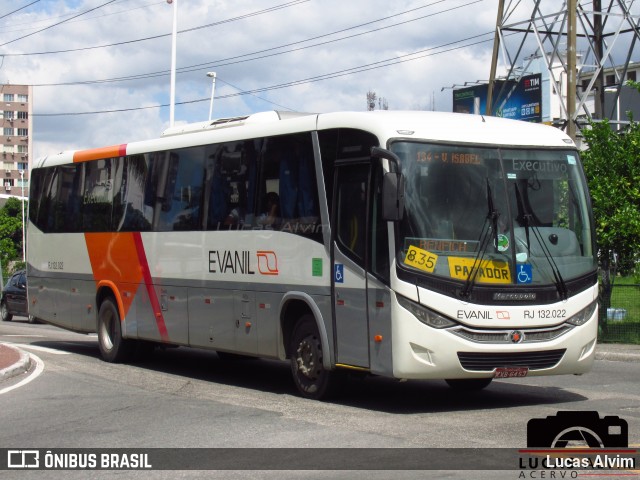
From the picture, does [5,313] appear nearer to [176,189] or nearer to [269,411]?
[176,189]

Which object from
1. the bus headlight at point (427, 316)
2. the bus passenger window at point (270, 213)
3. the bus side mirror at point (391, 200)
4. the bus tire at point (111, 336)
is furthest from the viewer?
the bus tire at point (111, 336)

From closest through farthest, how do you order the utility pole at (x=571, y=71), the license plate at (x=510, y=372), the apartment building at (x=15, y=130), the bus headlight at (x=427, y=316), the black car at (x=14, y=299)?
the bus headlight at (x=427, y=316), the license plate at (x=510, y=372), the utility pole at (x=571, y=71), the black car at (x=14, y=299), the apartment building at (x=15, y=130)

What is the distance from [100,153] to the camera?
18.1 m

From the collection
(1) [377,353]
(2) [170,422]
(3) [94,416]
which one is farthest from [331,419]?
(3) [94,416]

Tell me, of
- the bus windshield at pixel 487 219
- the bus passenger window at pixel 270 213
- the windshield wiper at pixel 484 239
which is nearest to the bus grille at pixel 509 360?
the windshield wiper at pixel 484 239

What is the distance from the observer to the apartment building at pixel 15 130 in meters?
168

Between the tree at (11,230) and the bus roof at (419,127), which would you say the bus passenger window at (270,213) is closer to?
the bus roof at (419,127)

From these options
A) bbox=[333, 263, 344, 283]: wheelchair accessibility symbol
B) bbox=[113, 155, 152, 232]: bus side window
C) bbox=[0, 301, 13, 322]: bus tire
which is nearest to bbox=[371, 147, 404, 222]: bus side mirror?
bbox=[333, 263, 344, 283]: wheelchair accessibility symbol

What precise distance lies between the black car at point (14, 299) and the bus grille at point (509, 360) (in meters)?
26.0

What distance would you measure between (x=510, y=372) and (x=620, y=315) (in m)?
10.2

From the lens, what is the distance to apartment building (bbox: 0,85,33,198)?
168 metres

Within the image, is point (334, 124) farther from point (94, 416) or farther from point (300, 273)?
point (94, 416)

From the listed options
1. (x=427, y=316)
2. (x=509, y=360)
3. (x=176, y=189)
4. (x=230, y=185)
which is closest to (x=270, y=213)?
(x=230, y=185)

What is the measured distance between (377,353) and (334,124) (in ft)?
8.92
